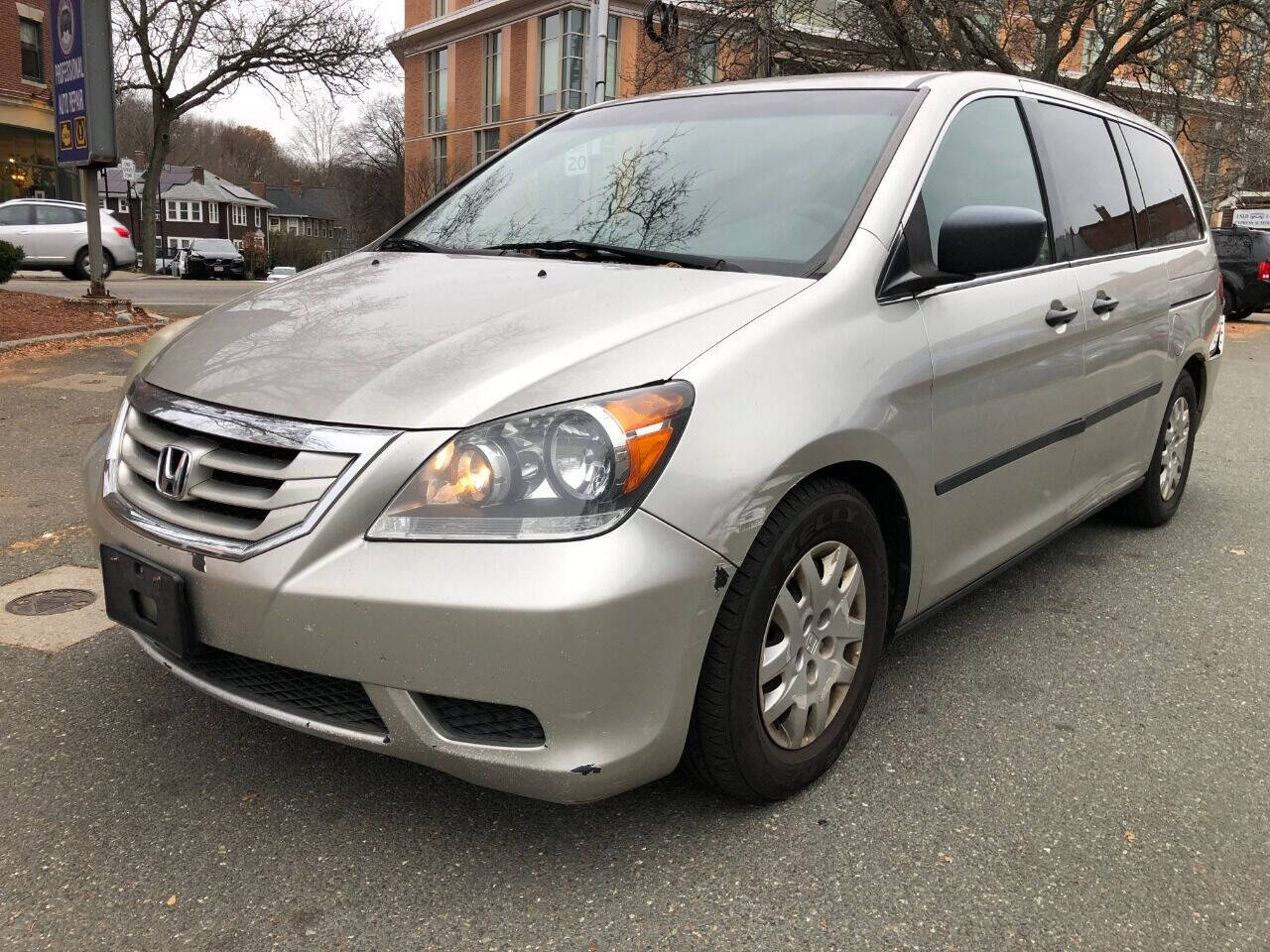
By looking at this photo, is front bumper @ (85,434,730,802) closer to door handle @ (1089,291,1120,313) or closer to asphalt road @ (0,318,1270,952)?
asphalt road @ (0,318,1270,952)

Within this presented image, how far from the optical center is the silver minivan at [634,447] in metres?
1.93

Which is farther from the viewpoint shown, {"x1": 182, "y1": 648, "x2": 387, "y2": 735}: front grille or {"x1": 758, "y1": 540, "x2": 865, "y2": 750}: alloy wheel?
{"x1": 758, "y1": 540, "x2": 865, "y2": 750}: alloy wheel

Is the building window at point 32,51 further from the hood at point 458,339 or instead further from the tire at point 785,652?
the tire at point 785,652

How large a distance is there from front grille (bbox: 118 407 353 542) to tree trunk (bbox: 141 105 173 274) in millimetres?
35490

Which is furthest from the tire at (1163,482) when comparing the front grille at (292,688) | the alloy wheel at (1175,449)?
the front grille at (292,688)

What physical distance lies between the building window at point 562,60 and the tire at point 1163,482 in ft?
113

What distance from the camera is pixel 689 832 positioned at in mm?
2303

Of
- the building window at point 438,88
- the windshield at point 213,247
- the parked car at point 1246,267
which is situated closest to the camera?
the parked car at point 1246,267

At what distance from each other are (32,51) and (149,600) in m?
34.5

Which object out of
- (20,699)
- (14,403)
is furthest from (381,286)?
(14,403)

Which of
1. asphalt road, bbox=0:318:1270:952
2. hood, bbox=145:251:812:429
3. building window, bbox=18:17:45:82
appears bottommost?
asphalt road, bbox=0:318:1270:952

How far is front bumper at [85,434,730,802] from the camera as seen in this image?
1.86 meters

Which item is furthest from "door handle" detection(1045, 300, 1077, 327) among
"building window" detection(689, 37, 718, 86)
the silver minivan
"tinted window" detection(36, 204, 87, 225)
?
"tinted window" detection(36, 204, 87, 225)

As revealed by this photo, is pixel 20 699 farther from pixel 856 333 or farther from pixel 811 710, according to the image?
pixel 856 333
